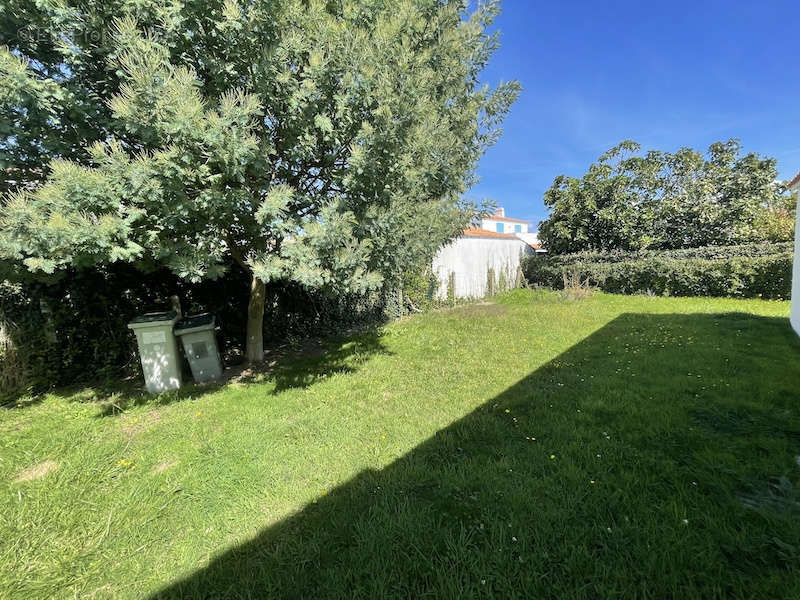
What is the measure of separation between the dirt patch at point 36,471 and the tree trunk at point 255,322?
2667 mm

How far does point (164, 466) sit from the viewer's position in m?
2.80

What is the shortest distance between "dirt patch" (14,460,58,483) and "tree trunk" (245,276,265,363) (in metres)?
2.67

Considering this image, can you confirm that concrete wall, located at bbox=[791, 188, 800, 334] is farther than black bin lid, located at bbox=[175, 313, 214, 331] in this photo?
Yes

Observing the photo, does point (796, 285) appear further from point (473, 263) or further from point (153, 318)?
point (153, 318)

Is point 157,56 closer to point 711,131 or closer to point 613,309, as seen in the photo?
point 613,309

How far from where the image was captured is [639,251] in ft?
39.8

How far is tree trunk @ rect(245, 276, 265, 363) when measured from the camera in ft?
16.9

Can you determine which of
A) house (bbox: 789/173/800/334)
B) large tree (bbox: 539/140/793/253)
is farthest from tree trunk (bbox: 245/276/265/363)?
large tree (bbox: 539/140/793/253)

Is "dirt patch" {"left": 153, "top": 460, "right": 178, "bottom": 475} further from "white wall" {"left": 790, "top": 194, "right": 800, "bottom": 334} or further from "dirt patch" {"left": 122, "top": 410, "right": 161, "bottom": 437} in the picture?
"white wall" {"left": 790, "top": 194, "right": 800, "bottom": 334}

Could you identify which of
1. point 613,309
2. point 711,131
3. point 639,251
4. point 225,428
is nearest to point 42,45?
point 225,428

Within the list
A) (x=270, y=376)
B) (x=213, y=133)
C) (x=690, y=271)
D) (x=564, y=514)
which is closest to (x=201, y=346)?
(x=270, y=376)

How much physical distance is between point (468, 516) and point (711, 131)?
673 inches

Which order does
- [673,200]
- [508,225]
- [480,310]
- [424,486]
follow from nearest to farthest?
[424,486] → [480,310] → [673,200] → [508,225]

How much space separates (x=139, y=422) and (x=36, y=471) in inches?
32.5
